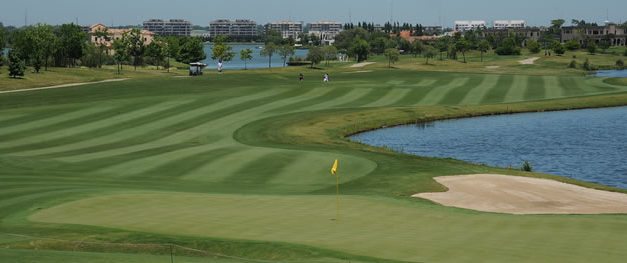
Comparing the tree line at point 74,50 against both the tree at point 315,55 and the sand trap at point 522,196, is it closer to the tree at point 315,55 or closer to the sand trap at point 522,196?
the tree at point 315,55

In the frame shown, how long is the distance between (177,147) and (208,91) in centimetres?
3935

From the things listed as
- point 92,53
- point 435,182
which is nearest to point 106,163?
point 435,182

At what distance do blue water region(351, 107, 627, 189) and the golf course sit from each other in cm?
389

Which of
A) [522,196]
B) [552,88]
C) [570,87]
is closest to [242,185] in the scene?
[522,196]

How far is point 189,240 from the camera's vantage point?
25.2 meters

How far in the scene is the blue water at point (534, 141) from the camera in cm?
5428

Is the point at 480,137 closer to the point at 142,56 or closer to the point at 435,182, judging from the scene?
the point at 435,182

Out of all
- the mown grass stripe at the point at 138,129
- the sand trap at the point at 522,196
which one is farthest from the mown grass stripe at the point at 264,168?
the mown grass stripe at the point at 138,129

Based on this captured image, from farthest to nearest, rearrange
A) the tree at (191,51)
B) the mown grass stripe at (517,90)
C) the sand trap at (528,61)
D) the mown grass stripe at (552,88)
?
the sand trap at (528,61)
the tree at (191,51)
the mown grass stripe at (552,88)
the mown grass stripe at (517,90)

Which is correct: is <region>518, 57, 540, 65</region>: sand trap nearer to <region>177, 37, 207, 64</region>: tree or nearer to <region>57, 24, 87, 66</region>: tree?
<region>177, 37, 207, 64</region>: tree

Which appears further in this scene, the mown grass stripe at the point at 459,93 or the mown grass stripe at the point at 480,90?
the mown grass stripe at the point at 480,90

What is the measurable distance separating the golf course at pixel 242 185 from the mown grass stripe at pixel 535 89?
3.66 m

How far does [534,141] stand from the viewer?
65812 millimetres

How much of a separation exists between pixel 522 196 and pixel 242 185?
494 inches
